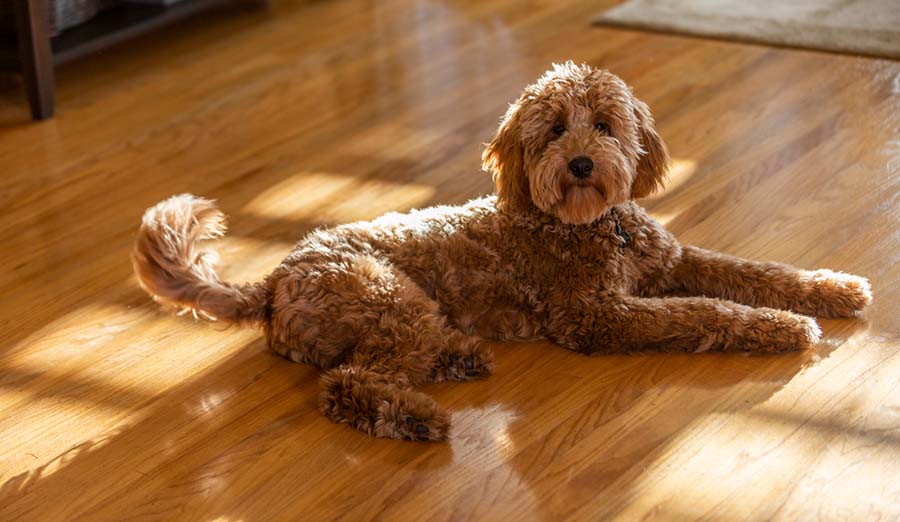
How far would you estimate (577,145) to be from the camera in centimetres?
219

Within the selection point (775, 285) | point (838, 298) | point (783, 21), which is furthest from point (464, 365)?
point (783, 21)

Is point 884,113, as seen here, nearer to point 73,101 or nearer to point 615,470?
point 615,470

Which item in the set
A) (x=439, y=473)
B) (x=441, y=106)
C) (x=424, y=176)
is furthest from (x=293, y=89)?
(x=439, y=473)

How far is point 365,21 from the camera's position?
14.7 feet

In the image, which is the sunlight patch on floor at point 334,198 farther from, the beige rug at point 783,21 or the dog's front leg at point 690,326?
the beige rug at point 783,21

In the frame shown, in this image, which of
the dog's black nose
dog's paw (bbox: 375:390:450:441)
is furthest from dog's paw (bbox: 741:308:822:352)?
dog's paw (bbox: 375:390:450:441)

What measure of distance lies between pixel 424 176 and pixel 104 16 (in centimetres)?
149

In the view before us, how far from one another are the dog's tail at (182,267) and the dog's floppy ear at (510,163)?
52 cm

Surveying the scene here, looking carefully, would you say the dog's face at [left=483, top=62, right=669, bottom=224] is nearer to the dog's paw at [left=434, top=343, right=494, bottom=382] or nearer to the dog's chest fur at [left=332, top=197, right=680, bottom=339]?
the dog's chest fur at [left=332, top=197, right=680, bottom=339]

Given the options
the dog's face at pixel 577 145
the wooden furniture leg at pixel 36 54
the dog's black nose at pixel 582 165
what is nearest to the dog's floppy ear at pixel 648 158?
the dog's face at pixel 577 145

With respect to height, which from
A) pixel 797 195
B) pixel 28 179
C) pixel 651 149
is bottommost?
pixel 28 179

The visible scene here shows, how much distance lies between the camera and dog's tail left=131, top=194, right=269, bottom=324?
2162mm

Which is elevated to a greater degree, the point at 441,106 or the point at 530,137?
the point at 530,137

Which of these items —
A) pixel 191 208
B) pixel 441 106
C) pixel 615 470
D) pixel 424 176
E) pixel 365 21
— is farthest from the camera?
pixel 365 21
